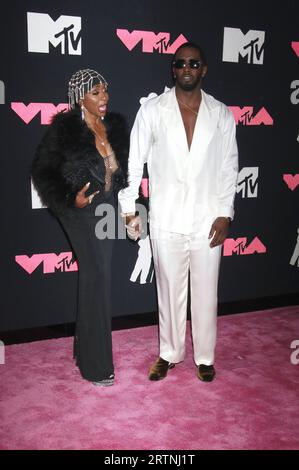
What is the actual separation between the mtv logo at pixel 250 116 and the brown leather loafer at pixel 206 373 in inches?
74.5

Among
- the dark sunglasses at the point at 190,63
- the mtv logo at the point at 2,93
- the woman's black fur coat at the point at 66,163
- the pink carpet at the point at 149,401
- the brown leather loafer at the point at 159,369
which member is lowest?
the pink carpet at the point at 149,401

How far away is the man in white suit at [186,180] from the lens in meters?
2.74

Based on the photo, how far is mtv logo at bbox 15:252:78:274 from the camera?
345cm

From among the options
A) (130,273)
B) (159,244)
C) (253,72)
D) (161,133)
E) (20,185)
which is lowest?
(130,273)

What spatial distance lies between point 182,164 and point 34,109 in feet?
3.74

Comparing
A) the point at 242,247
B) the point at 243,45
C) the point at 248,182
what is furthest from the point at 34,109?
the point at 242,247

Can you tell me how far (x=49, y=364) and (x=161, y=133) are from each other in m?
1.65

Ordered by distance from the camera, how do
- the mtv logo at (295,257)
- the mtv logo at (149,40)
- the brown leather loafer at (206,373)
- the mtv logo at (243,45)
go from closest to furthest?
1. the brown leather loafer at (206,373)
2. the mtv logo at (149,40)
3. the mtv logo at (243,45)
4. the mtv logo at (295,257)

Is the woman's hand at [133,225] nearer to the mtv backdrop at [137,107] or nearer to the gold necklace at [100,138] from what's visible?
the gold necklace at [100,138]

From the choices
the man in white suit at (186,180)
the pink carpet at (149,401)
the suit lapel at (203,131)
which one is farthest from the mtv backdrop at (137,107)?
the suit lapel at (203,131)
